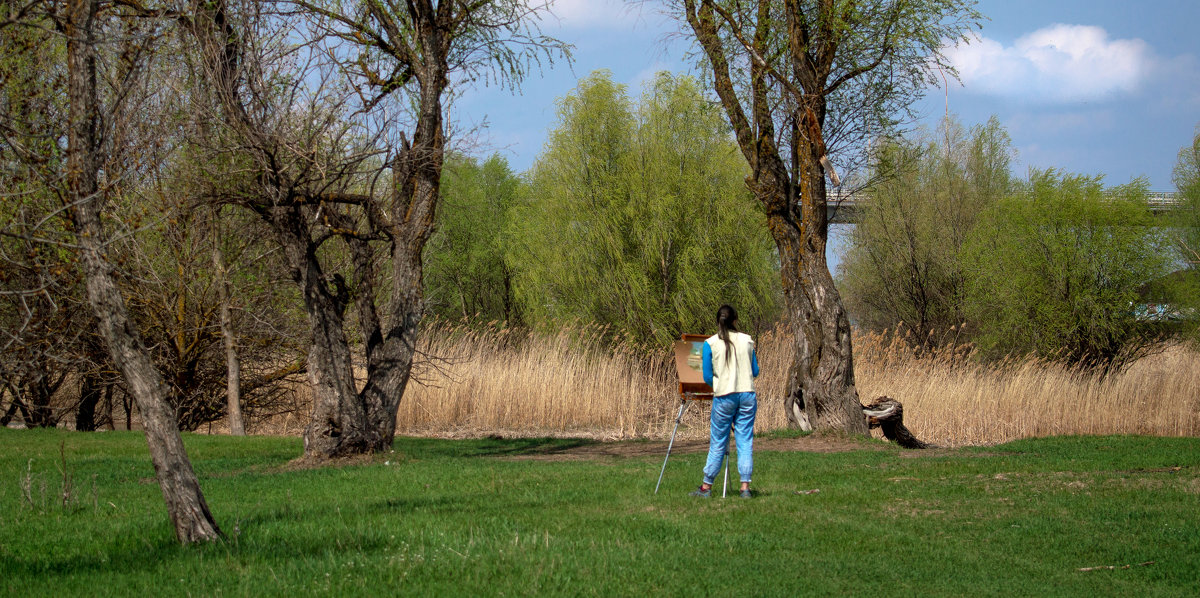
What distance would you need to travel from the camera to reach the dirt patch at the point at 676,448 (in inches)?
581

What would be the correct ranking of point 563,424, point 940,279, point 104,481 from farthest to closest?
point 940,279 < point 563,424 < point 104,481

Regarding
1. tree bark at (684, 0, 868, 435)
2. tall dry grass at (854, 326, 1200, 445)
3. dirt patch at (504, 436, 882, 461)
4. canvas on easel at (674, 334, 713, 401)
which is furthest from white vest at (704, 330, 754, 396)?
tall dry grass at (854, 326, 1200, 445)

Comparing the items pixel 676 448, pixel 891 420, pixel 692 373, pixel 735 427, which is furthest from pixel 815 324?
pixel 735 427

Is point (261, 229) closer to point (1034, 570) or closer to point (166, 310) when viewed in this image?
point (166, 310)

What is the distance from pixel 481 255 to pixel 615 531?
104ft

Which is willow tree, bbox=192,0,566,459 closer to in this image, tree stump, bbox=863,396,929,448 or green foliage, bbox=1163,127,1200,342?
tree stump, bbox=863,396,929,448

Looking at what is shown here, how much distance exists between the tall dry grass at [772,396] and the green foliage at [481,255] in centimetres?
1532

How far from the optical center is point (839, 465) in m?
12.4

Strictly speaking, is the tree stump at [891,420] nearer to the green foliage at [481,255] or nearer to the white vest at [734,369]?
the white vest at [734,369]

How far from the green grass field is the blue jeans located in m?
0.42

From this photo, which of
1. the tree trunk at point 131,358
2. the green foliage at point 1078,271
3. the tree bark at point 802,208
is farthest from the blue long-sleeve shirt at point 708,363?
the green foliage at point 1078,271

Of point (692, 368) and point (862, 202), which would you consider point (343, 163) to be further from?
point (862, 202)

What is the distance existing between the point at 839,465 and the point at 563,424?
29.4ft

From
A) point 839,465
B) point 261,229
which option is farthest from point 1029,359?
point 261,229
